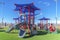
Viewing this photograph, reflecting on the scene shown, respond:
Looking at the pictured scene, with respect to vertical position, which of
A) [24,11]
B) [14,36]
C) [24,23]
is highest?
[24,11]

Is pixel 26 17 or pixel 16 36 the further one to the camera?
pixel 26 17

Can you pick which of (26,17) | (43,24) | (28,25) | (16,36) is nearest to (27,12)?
(26,17)

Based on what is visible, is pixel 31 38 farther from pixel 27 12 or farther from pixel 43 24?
pixel 27 12

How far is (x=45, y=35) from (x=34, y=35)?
35 cm

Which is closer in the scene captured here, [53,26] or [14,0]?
[14,0]

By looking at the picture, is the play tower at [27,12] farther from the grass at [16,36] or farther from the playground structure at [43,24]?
the grass at [16,36]

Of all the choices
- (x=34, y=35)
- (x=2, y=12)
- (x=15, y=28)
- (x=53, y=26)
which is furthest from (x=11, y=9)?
(x=53, y=26)

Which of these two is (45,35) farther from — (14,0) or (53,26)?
(14,0)

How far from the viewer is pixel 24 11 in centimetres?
595

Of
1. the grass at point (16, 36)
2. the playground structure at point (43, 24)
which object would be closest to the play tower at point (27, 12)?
the playground structure at point (43, 24)

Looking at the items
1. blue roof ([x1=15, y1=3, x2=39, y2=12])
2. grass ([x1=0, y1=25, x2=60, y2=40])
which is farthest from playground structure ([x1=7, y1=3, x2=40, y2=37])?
grass ([x1=0, y1=25, x2=60, y2=40])

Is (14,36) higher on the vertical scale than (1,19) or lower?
lower

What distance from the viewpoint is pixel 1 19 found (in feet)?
19.1

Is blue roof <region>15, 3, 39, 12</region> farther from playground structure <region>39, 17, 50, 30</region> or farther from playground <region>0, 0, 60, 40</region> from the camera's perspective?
playground structure <region>39, 17, 50, 30</region>
